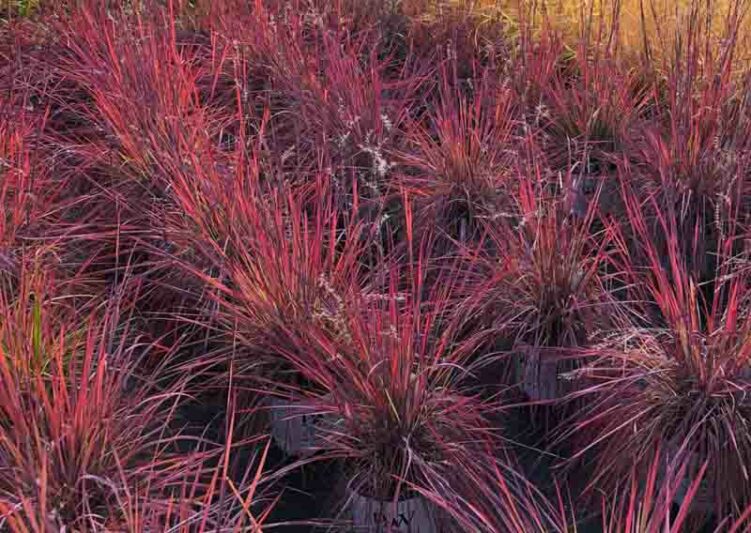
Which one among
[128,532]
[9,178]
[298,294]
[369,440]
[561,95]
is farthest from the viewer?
[561,95]

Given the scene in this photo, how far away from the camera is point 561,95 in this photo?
3533 mm

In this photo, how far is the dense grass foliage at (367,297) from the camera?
1.89 meters

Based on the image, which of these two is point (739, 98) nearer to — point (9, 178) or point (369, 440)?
point (369, 440)

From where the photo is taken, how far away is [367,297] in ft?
7.04

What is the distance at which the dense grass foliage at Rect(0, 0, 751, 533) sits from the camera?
1.89 metres

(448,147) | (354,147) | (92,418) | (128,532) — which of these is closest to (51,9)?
(354,147)

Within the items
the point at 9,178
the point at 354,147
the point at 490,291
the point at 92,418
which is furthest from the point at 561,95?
the point at 92,418

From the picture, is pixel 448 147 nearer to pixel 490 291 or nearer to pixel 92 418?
pixel 490 291

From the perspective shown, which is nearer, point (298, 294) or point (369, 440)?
point (369, 440)

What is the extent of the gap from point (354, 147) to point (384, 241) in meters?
0.33

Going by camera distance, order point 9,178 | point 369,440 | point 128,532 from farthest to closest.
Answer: point 9,178
point 369,440
point 128,532

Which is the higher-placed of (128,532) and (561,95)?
(561,95)

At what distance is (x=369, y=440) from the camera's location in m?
1.98

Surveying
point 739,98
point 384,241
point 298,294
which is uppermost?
point 739,98
